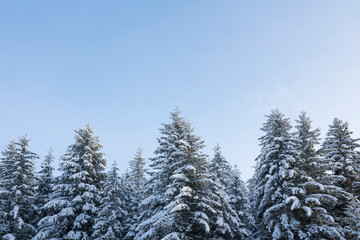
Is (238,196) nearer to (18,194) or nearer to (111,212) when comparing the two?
(111,212)

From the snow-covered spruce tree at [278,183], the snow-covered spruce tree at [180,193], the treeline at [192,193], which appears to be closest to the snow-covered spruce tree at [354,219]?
the treeline at [192,193]

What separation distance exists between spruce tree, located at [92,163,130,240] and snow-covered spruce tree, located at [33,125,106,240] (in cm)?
90

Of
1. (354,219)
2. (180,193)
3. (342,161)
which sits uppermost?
(342,161)

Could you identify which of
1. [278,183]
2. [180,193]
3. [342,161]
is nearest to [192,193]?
[180,193]

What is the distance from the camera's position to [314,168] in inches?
856

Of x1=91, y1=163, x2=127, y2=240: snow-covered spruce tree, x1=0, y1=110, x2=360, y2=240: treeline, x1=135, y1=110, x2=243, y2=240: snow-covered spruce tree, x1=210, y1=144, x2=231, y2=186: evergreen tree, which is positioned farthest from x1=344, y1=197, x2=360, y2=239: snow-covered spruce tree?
x1=91, y1=163, x2=127, y2=240: snow-covered spruce tree

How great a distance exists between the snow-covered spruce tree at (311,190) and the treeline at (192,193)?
8 cm

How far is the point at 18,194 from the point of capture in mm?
24656

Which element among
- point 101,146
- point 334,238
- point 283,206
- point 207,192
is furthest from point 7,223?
point 334,238

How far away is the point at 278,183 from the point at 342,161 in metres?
8.09

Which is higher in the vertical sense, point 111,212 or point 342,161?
point 342,161

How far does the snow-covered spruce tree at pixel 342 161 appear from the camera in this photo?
23.6 m

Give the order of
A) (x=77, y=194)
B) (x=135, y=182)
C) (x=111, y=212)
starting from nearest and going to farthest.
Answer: (x=111, y=212), (x=77, y=194), (x=135, y=182)

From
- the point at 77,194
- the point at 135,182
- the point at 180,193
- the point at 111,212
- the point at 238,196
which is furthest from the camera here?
the point at 135,182
